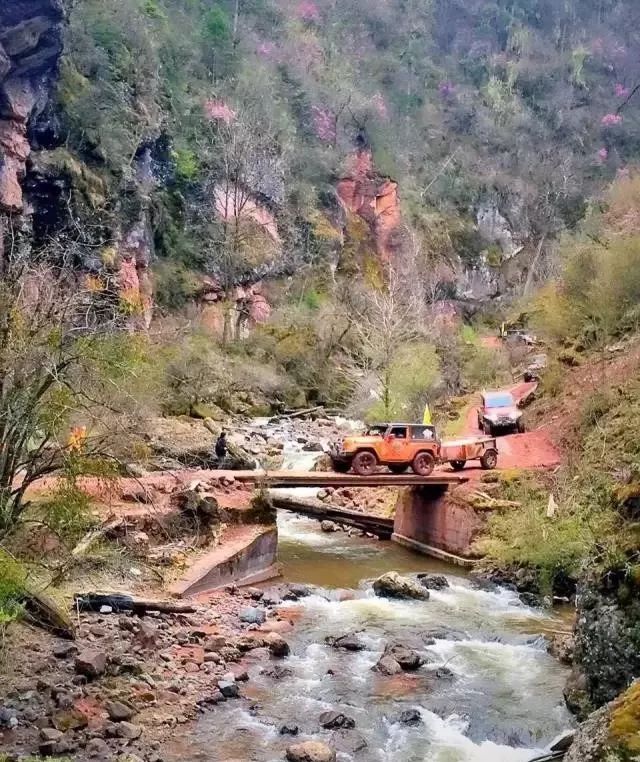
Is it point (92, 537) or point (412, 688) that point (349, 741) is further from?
point (92, 537)

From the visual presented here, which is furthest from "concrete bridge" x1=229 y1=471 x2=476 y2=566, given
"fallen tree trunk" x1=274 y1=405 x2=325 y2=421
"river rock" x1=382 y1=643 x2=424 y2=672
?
"fallen tree trunk" x1=274 y1=405 x2=325 y2=421

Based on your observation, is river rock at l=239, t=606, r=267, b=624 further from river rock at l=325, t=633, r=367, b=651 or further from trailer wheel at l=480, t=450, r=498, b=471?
trailer wheel at l=480, t=450, r=498, b=471

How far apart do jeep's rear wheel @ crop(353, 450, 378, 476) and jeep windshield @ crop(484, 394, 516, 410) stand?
913 centimetres

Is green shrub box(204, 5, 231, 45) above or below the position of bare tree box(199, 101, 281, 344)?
above

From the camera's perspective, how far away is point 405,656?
41.3 ft

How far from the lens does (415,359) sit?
3250cm

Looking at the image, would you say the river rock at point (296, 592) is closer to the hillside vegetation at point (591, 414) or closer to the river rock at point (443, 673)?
the river rock at point (443, 673)

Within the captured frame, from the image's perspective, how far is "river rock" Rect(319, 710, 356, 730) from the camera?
10.2 m

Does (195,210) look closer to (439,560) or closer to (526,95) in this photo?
(439,560)

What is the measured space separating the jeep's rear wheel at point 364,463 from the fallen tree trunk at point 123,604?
7216 mm

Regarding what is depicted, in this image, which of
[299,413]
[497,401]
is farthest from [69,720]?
[299,413]

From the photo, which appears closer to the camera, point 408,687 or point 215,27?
point 408,687

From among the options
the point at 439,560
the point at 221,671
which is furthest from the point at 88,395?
the point at 439,560

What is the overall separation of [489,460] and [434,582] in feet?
18.8
